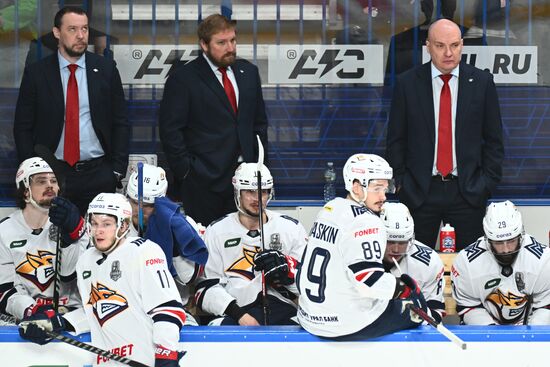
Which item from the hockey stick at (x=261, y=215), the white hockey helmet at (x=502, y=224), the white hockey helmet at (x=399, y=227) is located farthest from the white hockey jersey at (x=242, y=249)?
the white hockey helmet at (x=502, y=224)

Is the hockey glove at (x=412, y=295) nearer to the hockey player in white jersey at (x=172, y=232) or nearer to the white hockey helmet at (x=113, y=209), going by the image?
the hockey player in white jersey at (x=172, y=232)

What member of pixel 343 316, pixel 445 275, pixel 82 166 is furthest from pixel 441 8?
pixel 343 316

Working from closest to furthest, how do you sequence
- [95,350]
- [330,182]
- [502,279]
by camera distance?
[95,350], [502,279], [330,182]

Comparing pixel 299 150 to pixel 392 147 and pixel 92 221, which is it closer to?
pixel 392 147

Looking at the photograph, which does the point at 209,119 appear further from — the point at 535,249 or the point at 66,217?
the point at 535,249

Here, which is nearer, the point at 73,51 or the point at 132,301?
the point at 132,301

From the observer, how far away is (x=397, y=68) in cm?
773

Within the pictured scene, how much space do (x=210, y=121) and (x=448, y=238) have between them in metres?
1.38

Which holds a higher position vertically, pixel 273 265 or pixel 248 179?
pixel 248 179

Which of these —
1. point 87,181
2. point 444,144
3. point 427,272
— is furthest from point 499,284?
point 87,181

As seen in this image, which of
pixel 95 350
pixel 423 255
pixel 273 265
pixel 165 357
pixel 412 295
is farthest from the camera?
pixel 423 255

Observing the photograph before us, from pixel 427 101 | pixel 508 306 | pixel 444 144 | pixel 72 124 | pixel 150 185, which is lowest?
pixel 508 306

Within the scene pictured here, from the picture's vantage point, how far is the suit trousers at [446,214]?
7.23 metres

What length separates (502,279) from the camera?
260 inches
